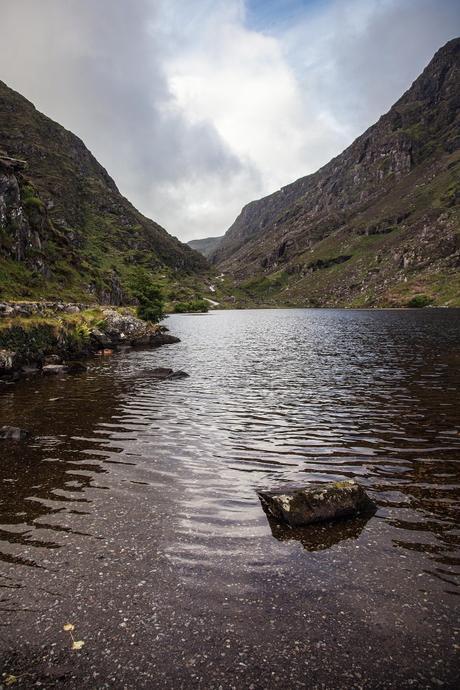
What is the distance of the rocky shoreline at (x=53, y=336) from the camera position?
1623 inches

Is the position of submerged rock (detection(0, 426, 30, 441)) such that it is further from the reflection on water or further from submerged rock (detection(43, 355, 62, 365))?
submerged rock (detection(43, 355, 62, 365))

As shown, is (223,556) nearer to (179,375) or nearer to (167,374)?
(179,375)

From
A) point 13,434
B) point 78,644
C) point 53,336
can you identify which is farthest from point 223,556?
point 53,336

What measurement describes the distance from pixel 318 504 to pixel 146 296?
86617 millimetres

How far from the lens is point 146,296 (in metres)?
94.2

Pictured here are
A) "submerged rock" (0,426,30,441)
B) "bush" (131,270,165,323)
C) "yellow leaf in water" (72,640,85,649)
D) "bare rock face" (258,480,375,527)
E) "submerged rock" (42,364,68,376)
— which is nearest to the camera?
"yellow leaf in water" (72,640,85,649)

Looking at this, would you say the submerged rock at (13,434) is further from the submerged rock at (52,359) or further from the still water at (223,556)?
the submerged rock at (52,359)

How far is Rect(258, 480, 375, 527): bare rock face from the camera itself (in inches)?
500

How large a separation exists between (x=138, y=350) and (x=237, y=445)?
167 ft

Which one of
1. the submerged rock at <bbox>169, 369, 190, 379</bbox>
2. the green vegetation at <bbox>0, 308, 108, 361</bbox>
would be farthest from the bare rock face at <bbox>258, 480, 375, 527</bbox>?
the green vegetation at <bbox>0, 308, 108, 361</bbox>

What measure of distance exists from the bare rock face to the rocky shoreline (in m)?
34.6

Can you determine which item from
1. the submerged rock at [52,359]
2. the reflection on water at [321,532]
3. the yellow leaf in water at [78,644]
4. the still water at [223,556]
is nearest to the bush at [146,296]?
the submerged rock at [52,359]

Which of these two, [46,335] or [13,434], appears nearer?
[13,434]

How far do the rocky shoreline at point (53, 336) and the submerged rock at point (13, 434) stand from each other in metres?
19.2
